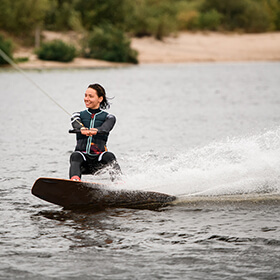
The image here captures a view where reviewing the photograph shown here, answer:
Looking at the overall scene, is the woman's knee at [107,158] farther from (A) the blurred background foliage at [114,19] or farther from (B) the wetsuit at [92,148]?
(A) the blurred background foliage at [114,19]

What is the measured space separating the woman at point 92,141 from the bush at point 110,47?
47.2 meters

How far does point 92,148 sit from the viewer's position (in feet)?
24.9

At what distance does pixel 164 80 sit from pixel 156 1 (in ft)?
130

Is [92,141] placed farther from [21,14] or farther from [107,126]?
[21,14]

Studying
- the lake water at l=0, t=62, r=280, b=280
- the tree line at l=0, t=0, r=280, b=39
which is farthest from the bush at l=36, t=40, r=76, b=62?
the lake water at l=0, t=62, r=280, b=280

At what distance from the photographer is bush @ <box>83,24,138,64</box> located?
54531mm

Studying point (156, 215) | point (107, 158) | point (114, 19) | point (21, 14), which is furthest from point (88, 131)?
point (114, 19)

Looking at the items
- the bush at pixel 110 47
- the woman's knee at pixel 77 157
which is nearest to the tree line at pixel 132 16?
the bush at pixel 110 47

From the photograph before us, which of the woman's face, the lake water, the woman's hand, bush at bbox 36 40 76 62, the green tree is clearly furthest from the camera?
the green tree

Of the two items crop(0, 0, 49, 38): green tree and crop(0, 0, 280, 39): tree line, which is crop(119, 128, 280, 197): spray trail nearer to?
crop(0, 0, 49, 38): green tree

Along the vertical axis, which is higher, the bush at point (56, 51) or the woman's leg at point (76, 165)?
the bush at point (56, 51)

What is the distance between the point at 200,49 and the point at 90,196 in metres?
57.3

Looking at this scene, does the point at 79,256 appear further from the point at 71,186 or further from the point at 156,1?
the point at 156,1

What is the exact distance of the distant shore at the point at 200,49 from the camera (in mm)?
57844
